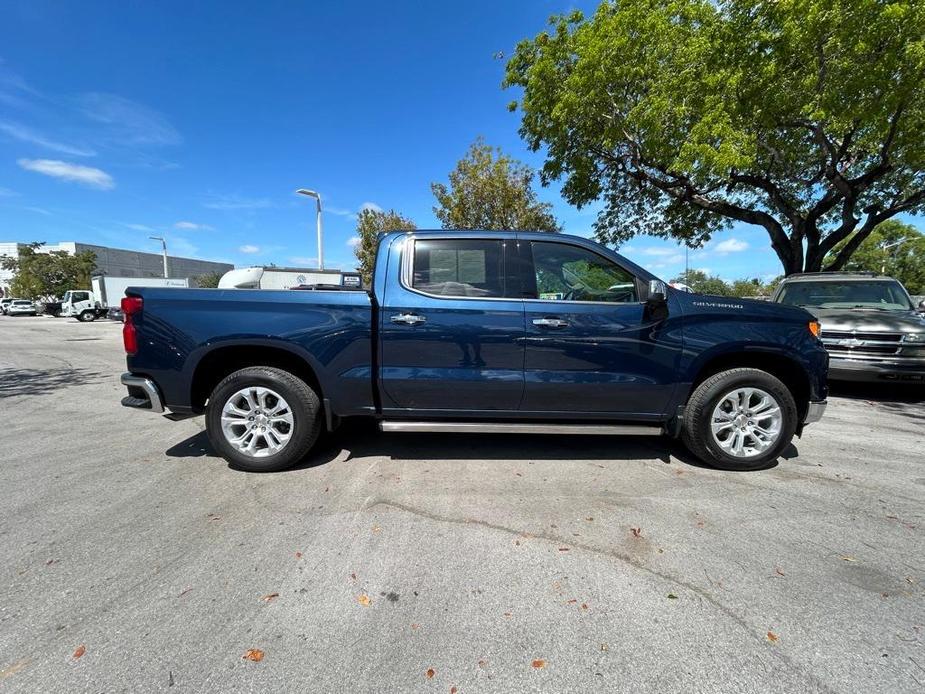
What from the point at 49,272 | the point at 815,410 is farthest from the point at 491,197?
the point at 49,272

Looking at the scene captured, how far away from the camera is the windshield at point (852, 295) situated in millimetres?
6715

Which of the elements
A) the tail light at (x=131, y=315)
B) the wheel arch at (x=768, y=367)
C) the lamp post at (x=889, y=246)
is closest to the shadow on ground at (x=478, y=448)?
the wheel arch at (x=768, y=367)

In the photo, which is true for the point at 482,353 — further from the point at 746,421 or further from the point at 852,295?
the point at 852,295

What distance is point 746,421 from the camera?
3555 millimetres

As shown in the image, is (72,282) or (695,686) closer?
(695,686)

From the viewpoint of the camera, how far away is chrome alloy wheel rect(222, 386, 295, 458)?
3.45 metres

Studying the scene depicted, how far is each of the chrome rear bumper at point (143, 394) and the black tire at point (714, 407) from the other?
4.48 m

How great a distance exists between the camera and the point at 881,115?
8.05 meters

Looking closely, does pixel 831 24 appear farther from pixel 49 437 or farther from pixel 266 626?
pixel 49 437

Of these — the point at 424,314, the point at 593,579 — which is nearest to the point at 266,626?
the point at 593,579

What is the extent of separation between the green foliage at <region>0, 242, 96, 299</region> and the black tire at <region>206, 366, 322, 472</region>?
5510 centimetres

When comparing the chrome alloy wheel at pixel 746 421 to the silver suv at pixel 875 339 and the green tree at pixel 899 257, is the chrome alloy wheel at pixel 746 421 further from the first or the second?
the green tree at pixel 899 257

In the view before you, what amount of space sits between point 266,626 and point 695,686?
1.84 meters

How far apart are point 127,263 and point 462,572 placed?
96.9m
